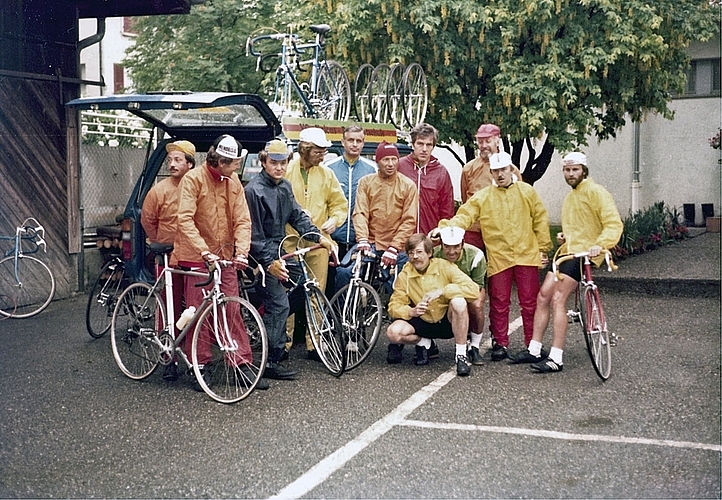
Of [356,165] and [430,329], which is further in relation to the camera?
[356,165]

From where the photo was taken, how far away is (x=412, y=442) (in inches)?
248

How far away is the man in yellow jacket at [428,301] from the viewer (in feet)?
27.1

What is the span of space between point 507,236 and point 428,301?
0.95 m

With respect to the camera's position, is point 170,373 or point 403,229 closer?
point 170,373

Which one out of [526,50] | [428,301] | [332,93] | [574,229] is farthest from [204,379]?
[526,50]

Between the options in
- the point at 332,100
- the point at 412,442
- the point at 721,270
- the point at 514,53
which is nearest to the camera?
the point at 412,442

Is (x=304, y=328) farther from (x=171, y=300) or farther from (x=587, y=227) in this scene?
(x=587, y=227)

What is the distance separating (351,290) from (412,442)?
228 cm

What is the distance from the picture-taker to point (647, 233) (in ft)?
60.4

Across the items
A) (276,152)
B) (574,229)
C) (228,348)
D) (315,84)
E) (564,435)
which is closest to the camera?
(564,435)

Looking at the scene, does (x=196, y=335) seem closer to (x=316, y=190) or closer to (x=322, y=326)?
(x=322, y=326)

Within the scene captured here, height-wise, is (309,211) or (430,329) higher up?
(309,211)

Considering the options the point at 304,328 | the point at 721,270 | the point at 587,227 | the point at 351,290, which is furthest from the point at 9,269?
the point at 721,270

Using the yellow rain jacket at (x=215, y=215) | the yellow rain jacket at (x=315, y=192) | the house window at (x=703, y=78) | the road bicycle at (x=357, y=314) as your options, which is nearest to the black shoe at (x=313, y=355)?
the road bicycle at (x=357, y=314)
